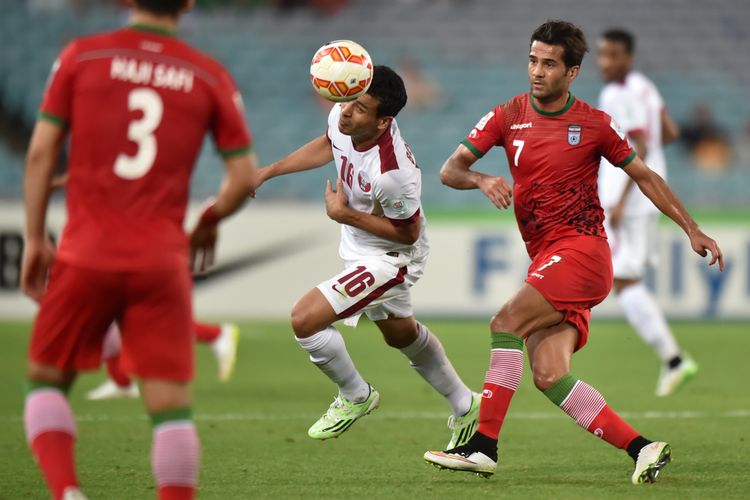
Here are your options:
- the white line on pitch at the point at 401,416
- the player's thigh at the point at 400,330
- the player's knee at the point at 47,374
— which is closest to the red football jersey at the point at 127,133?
the player's knee at the point at 47,374

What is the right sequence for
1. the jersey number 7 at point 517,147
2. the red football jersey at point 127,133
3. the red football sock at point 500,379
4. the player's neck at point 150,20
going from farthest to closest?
the jersey number 7 at point 517,147 < the red football sock at point 500,379 < the player's neck at point 150,20 < the red football jersey at point 127,133

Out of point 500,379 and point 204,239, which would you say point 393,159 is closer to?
point 500,379

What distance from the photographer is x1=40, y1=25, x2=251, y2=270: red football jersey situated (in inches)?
165

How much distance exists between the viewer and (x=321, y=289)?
6.66m

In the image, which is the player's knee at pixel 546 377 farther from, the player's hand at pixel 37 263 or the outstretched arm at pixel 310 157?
the player's hand at pixel 37 263

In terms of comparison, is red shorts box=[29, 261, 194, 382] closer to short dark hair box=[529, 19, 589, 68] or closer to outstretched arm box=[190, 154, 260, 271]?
outstretched arm box=[190, 154, 260, 271]

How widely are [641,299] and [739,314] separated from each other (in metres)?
4.99

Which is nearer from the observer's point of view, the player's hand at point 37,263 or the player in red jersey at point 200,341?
the player's hand at point 37,263

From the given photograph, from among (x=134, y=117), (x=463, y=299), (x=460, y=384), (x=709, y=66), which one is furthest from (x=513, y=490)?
(x=709, y=66)

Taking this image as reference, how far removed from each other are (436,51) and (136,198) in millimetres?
16416

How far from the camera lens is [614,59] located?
10.2 meters

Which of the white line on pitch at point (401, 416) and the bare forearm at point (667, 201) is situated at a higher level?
the bare forearm at point (667, 201)

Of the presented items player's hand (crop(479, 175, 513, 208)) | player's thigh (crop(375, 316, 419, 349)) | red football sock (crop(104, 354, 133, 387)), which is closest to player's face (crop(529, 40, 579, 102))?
player's hand (crop(479, 175, 513, 208))

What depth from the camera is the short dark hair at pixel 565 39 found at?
621cm
